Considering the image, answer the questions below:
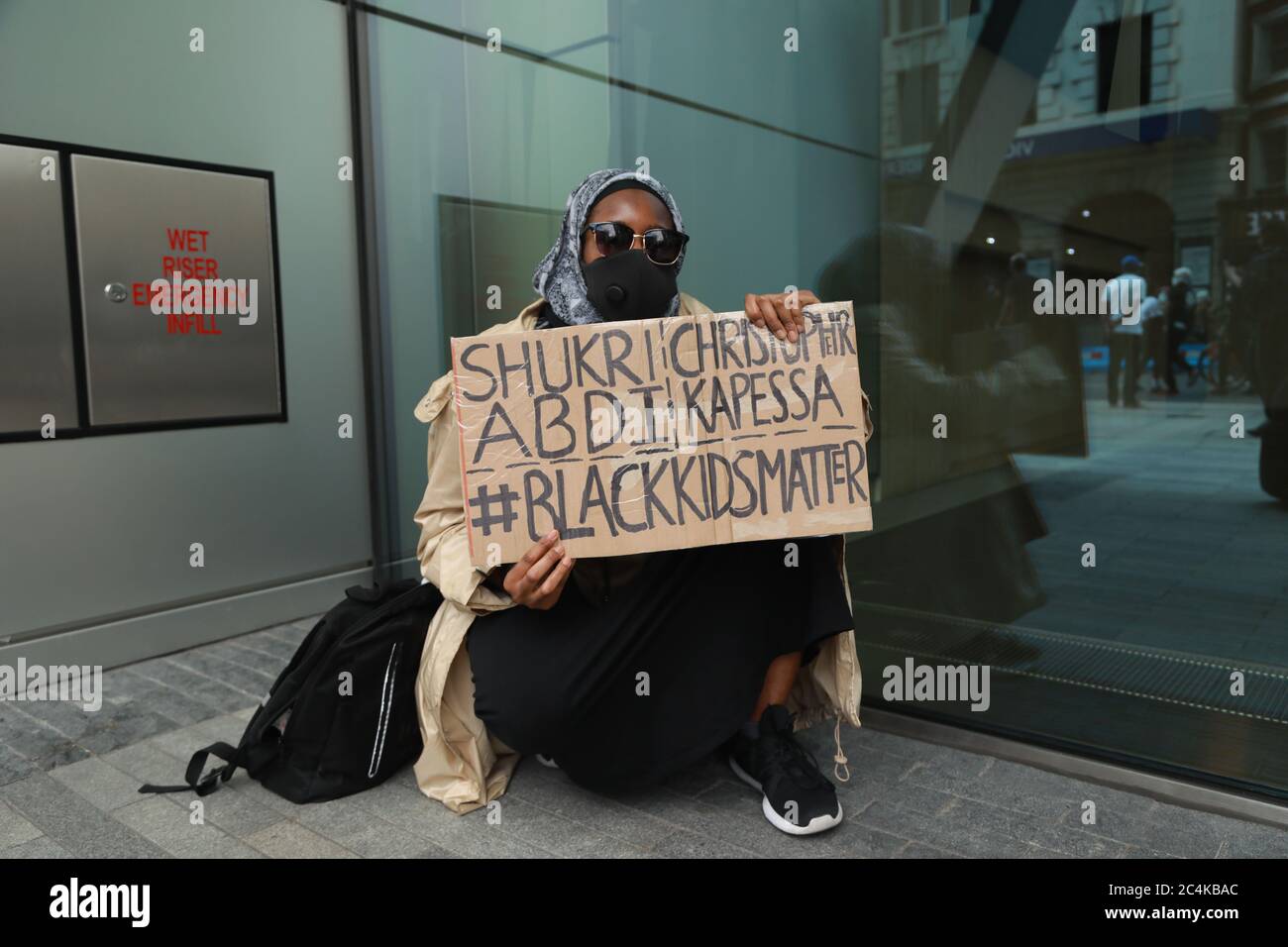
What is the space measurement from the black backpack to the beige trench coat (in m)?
0.07

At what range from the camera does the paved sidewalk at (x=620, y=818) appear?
2.48 meters

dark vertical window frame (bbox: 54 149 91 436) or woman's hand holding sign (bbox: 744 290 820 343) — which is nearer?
woman's hand holding sign (bbox: 744 290 820 343)

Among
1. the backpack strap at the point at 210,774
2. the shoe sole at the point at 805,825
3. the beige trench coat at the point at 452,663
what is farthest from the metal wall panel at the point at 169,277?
the shoe sole at the point at 805,825

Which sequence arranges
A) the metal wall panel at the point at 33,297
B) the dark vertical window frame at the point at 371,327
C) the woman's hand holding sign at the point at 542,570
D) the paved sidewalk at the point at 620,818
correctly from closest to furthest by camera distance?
the woman's hand holding sign at the point at 542,570, the paved sidewalk at the point at 620,818, the metal wall panel at the point at 33,297, the dark vertical window frame at the point at 371,327

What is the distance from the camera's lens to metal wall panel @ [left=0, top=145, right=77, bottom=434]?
3635 millimetres

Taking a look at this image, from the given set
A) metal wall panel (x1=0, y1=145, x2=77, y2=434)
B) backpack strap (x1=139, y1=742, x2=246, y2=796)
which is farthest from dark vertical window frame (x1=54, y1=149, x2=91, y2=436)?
backpack strap (x1=139, y1=742, x2=246, y2=796)

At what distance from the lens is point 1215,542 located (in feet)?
9.64

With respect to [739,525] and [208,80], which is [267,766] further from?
[208,80]

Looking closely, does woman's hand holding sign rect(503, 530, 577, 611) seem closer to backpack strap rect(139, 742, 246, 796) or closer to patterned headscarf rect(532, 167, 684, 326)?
patterned headscarf rect(532, 167, 684, 326)

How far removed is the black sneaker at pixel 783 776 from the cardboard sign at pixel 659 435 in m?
0.64

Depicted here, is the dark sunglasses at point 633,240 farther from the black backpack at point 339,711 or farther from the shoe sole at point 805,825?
the shoe sole at point 805,825

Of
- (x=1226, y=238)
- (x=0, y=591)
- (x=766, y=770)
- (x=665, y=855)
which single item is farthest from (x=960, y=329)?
(x=0, y=591)

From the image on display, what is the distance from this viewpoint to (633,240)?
259 cm

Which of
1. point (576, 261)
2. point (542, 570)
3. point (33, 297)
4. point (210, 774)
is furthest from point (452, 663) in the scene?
point (33, 297)
